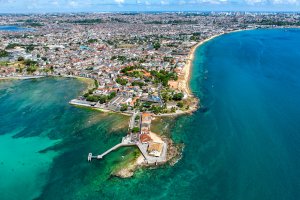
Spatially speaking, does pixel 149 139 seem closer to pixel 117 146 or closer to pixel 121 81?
pixel 117 146

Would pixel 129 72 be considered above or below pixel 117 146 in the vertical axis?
above

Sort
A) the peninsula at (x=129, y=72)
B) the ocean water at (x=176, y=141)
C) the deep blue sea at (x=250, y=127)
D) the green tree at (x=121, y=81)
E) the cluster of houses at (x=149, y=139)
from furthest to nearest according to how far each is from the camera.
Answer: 1. the green tree at (x=121, y=81)
2. the peninsula at (x=129, y=72)
3. the cluster of houses at (x=149, y=139)
4. the deep blue sea at (x=250, y=127)
5. the ocean water at (x=176, y=141)

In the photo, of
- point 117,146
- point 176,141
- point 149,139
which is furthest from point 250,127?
point 117,146

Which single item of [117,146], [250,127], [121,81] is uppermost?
[121,81]

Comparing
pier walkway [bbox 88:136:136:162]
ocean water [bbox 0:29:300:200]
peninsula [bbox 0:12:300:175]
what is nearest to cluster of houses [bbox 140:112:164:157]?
peninsula [bbox 0:12:300:175]

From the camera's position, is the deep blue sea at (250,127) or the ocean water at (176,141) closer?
the ocean water at (176,141)

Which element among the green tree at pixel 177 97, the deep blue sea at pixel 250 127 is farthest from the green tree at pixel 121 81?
the deep blue sea at pixel 250 127

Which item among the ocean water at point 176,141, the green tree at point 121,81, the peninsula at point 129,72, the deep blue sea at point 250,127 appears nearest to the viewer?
the ocean water at point 176,141

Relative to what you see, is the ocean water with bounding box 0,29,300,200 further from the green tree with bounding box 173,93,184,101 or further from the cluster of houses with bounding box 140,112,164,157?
the green tree with bounding box 173,93,184,101

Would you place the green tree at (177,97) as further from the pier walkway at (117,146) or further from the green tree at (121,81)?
the pier walkway at (117,146)

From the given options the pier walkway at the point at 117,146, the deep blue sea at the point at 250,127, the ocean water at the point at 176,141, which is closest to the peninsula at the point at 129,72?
the pier walkway at the point at 117,146

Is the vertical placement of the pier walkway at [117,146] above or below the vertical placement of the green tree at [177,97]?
below
